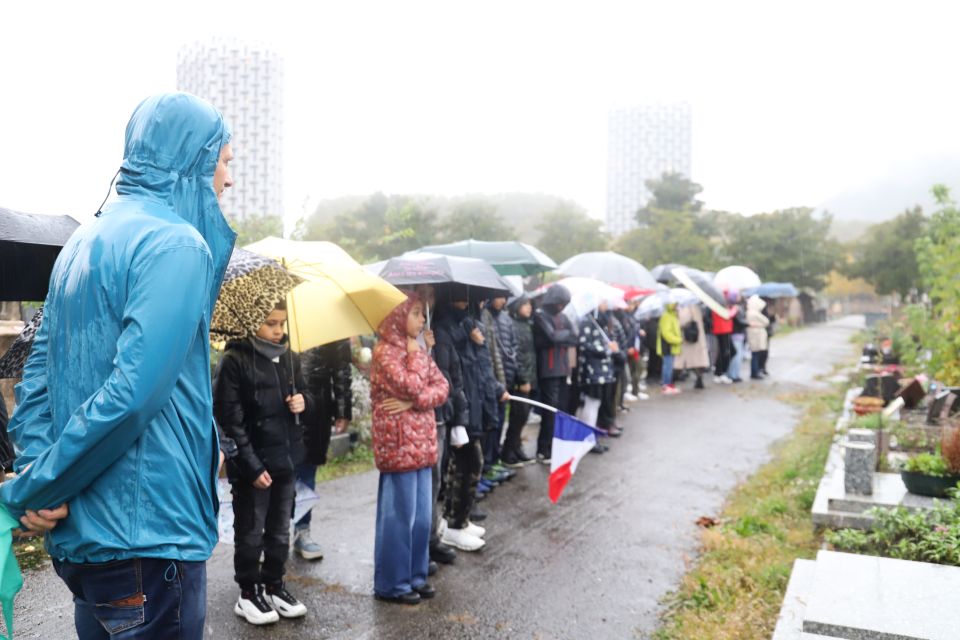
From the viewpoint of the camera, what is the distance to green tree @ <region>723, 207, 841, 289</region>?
44.3m

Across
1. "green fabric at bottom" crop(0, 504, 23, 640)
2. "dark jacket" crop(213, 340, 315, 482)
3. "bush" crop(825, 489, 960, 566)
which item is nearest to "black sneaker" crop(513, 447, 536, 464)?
"bush" crop(825, 489, 960, 566)

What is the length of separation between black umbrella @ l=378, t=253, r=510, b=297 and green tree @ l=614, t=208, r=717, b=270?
2928 cm

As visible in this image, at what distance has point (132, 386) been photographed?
1.72m

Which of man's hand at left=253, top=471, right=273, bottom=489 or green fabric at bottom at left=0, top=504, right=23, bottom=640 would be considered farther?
man's hand at left=253, top=471, right=273, bottom=489

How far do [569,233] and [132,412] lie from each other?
3215cm

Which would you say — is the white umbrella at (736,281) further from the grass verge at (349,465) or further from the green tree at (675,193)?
the green tree at (675,193)

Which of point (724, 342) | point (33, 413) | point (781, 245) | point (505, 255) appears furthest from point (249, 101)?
point (781, 245)

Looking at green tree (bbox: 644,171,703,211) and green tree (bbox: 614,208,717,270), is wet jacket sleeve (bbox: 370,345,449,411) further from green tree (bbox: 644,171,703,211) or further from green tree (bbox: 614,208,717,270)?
green tree (bbox: 644,171,703,211)

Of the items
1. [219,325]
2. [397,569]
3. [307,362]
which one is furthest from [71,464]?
[307,362]

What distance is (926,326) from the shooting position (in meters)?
12.2

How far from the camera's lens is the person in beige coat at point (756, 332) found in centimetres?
1736

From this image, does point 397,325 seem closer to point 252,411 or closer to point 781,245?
point 252,411

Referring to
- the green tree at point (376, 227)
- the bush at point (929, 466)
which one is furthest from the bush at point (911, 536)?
the green tree at point (376, 227)

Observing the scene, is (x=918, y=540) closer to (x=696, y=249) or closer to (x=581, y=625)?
(x=581, y=625)
